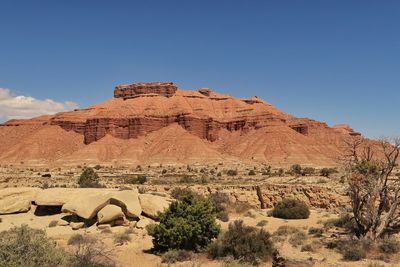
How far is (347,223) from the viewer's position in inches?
693

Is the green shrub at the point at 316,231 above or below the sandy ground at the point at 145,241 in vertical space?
above

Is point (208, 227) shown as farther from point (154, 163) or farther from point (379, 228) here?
point (154, 163)

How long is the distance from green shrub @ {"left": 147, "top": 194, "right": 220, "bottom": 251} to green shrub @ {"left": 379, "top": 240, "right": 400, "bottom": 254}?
5.56 m

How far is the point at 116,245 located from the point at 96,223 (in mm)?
2903

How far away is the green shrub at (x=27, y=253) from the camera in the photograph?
30.3 ft

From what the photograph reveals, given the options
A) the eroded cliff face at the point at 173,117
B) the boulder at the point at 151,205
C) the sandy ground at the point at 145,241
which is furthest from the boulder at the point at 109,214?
the eroded cliff face at the point at 173,117

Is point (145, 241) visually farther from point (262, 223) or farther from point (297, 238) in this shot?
point (262, 223)

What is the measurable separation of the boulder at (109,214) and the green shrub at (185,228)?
9.25 feet

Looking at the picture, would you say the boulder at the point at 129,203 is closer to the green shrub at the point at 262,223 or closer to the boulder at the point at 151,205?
the boulder at the point at 151,205

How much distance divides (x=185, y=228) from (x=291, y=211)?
834cm

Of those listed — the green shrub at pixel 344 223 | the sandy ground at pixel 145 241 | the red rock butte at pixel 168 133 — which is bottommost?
the sandy ground at pixel 145 241

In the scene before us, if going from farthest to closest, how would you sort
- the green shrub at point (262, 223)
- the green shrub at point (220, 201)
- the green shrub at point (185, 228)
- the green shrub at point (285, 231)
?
the green shrub at point (220, 201), the green shrub at point (262, 223), the green shrub at point (285, 231), the green shrub at point (185, 228)

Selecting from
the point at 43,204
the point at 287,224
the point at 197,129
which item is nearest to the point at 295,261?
the point at 287,224

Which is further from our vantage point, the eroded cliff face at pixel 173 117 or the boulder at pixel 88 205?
the eroded cliff face at pixel 173 117
